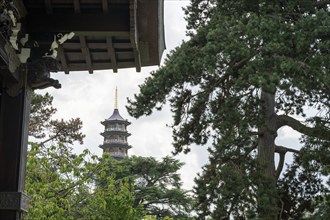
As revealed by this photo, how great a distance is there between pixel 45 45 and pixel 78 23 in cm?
45

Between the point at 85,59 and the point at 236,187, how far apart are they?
27.5 feet

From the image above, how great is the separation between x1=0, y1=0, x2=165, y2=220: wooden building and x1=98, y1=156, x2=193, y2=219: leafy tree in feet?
77.2

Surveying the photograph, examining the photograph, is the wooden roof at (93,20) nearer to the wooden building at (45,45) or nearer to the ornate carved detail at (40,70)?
the wooden building at (45,45)

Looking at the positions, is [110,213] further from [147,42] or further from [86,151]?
[147,42]

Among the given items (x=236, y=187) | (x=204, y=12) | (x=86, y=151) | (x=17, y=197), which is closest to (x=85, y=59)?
(x=17, y=197)

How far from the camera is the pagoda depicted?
166 ft

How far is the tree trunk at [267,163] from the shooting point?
525 inches

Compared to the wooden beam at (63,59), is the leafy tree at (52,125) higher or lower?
higher

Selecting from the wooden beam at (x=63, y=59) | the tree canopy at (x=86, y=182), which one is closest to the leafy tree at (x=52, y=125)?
the tree canopy at (x=86, y=182)

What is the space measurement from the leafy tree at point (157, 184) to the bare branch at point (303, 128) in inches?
535

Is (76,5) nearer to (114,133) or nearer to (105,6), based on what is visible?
(105,6)

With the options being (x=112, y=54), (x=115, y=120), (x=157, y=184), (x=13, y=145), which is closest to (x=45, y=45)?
(x=112, y=54)

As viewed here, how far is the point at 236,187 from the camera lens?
1383cm

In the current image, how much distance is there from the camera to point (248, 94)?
15.7m
